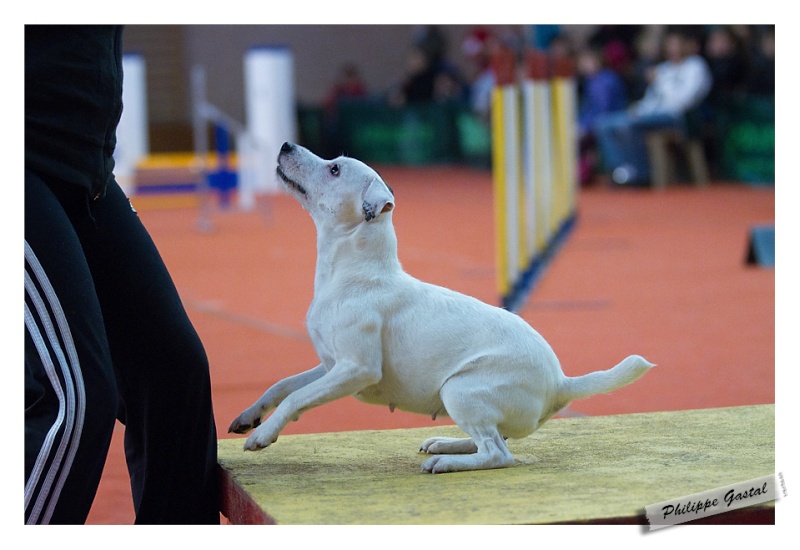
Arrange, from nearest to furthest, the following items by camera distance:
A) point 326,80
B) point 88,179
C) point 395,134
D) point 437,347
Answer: point 88,179 < point 437,347 < point 395,134 < point 326,80

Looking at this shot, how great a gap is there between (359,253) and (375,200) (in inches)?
6.7

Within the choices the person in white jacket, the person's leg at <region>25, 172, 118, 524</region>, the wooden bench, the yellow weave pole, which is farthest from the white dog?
the person in white jacket

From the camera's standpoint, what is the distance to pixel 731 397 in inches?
208

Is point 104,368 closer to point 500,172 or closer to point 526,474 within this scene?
point 526,474

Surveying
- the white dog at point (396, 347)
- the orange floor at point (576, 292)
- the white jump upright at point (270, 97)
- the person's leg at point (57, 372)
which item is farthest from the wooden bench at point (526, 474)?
the white jump upright at point (270, 97)

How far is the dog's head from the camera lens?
3.30 metres

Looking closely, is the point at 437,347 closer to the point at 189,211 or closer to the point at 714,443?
the point at 714,443

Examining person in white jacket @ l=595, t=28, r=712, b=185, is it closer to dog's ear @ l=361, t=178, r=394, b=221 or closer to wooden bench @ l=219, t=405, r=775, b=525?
wooden bench @ l=219, t=405, r=775, b=525

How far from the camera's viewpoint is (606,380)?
3.34m

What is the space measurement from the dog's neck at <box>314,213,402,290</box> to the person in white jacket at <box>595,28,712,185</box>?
13.6 metres

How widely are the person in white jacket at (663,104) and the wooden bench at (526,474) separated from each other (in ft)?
41.9

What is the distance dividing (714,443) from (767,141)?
13915mm

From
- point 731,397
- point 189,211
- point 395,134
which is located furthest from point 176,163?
point 731,397
